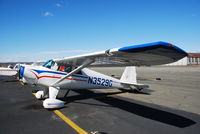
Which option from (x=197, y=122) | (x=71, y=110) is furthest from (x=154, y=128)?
(x=71, y=110)

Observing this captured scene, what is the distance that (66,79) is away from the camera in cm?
569

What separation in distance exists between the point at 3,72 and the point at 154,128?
15236mm

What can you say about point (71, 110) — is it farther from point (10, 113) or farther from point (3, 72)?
point (3, 72)

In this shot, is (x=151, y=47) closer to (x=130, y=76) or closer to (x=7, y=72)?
(x=130, y=76)

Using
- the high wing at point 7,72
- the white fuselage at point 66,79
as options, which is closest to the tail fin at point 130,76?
the white fuselage at point 66,79

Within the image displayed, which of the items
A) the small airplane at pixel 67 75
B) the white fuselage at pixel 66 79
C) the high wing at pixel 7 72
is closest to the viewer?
the small airplane at pixel 67 75

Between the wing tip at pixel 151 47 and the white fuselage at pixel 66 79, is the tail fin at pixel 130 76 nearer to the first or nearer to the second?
the white fuselage at pixel 66 79

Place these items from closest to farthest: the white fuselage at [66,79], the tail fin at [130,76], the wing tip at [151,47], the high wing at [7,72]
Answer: the wing tip at [151,47] → the white fuselage at [66,79] → the tail fin at [130,76] → the high wing at [7,72]

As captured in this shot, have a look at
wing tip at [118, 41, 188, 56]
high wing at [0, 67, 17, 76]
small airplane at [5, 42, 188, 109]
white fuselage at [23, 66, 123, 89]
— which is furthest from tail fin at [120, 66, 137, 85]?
high wing at [0, 67, 17, 76]

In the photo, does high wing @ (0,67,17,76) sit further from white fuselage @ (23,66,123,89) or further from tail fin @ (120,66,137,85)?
tail fin @ (120,66,137,85)

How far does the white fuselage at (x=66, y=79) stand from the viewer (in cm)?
531

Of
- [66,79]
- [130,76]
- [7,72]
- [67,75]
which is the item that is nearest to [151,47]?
[67,75]

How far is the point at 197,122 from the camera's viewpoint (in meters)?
3.68

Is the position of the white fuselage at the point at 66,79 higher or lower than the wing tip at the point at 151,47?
lower
